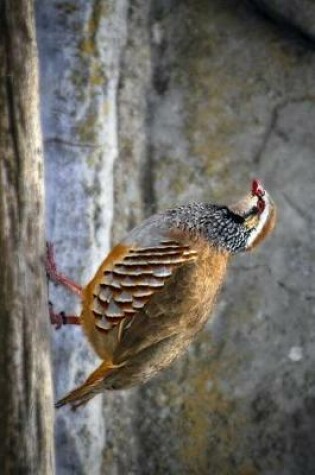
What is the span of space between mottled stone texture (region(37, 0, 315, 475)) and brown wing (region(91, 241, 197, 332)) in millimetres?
398

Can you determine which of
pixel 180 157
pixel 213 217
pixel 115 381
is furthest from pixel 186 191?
pixel 115 381

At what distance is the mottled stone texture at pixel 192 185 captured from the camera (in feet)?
13.4

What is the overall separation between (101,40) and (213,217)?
0.67 metres

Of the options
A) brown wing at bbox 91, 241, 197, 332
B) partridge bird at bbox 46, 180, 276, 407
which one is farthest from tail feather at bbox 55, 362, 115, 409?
brown wing at bbox 91, 241, 197, 332

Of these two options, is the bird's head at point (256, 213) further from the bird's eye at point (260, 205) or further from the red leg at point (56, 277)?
the red leg at point (56, 277)

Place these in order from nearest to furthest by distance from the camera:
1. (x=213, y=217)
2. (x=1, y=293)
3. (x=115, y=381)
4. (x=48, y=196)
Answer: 1. (x=1, y=293)
2. (x=115, y=381)
3. (x=213, y=217)
4. (x=48, y=196)

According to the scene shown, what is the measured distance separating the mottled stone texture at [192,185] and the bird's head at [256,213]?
33cm

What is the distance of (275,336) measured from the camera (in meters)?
4.12

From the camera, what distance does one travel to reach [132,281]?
363cm

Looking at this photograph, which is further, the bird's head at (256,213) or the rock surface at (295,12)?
the rock surface at (295,12)

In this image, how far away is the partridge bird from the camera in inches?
140

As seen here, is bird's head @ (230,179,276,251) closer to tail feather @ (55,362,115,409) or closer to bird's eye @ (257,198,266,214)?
bird's eye @ (257,198,266,214)

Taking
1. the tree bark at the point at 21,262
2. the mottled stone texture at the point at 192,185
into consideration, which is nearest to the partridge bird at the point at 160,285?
the mottled stone texture at the point at 192,185

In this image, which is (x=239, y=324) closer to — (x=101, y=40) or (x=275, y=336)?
(x=275, y=336)
